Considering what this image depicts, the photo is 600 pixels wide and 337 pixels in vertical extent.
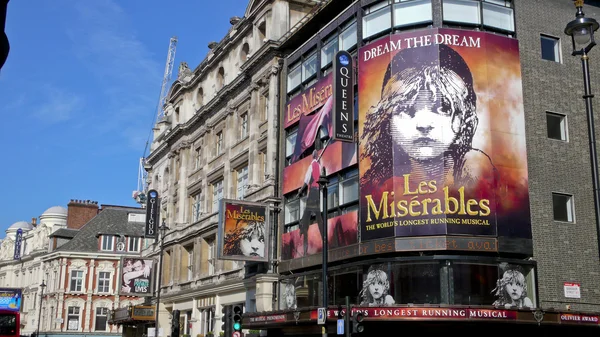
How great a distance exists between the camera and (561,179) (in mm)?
28844

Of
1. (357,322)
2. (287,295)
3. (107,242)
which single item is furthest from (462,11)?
(107,242)

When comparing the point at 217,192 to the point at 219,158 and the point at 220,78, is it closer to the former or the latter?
the point at 219,158

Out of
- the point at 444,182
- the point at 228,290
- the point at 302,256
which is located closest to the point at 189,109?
the point at 228,290

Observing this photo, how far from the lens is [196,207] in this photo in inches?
1939

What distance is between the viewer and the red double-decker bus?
30.4 meters

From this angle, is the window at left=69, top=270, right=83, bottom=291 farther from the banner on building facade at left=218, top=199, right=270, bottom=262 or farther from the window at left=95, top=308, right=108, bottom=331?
the banner on building facade at left=218, top=199, right=270, bottom=262

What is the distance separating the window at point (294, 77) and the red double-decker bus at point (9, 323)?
17170 mm

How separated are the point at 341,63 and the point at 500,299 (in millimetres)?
11545

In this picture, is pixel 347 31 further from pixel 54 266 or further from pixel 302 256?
pixel 54 266

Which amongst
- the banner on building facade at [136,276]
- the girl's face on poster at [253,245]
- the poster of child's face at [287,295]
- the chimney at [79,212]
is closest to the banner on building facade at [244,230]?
the girl's face on poster at [253,245]

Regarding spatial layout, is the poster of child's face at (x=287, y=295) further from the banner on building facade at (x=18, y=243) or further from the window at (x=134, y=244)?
the banner on building facade at (x=18, y=243)

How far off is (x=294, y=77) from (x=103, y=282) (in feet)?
162

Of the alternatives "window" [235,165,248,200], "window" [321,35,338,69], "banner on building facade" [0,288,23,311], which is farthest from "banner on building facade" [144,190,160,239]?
"window" [321,35,338,69]

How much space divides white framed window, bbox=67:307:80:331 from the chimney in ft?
44.8
